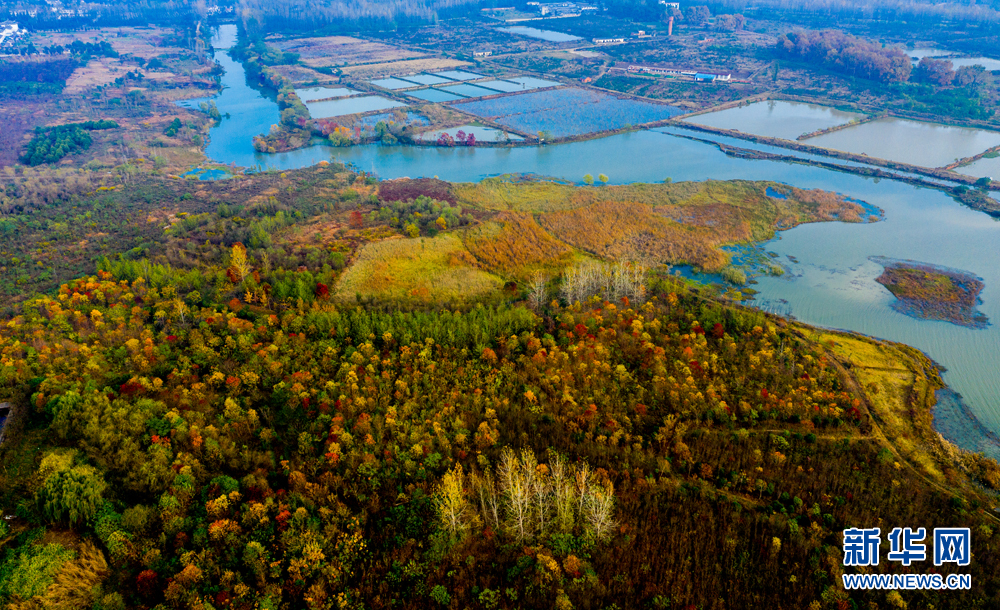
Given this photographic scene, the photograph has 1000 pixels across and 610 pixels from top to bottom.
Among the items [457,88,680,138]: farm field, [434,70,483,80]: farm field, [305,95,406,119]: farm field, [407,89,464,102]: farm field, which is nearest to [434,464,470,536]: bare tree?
[457,88,680,138]: farm field

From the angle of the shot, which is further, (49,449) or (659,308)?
(659,308)

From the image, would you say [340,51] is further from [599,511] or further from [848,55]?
[599,511]

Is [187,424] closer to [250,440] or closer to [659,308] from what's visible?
[250,440]

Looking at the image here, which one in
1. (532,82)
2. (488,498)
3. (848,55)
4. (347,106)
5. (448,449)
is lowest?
(488,498)

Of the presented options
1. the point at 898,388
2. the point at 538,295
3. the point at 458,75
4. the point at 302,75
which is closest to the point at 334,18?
the point at 302,75

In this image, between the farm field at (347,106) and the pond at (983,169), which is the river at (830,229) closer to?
the farm field at (347,106)

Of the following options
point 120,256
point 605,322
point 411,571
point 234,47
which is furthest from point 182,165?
point 234,47

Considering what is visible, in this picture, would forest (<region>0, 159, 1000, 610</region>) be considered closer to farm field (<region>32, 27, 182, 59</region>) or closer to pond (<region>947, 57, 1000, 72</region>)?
pond (<region>947, 57, 1000, 72</region>)
